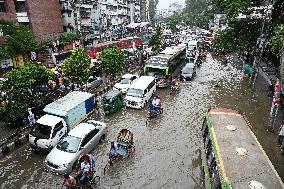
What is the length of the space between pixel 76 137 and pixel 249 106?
16.4 meters

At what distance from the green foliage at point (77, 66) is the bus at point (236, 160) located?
13.4 metres

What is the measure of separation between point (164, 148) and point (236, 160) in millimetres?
7409

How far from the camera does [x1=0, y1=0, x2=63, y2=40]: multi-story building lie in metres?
35.3

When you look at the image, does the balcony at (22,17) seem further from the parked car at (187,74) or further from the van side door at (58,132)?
the van side door at (58,132)

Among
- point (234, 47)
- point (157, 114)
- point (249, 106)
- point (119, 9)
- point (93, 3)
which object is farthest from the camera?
point (119, 9)

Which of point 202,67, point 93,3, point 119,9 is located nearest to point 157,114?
point 202,67

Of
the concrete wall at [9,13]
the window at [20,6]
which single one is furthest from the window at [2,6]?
the window at [20,6]

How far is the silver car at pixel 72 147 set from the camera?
13785 millimetres

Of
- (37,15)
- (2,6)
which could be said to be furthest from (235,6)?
(37,15)

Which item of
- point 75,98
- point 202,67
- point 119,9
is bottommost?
point 202,67

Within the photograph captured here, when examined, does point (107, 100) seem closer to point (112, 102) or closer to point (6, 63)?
point (112, 102)

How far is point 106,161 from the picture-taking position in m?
15.4

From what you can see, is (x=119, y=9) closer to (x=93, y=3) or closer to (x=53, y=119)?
(x=93, y=3)

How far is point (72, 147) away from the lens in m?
14.6
